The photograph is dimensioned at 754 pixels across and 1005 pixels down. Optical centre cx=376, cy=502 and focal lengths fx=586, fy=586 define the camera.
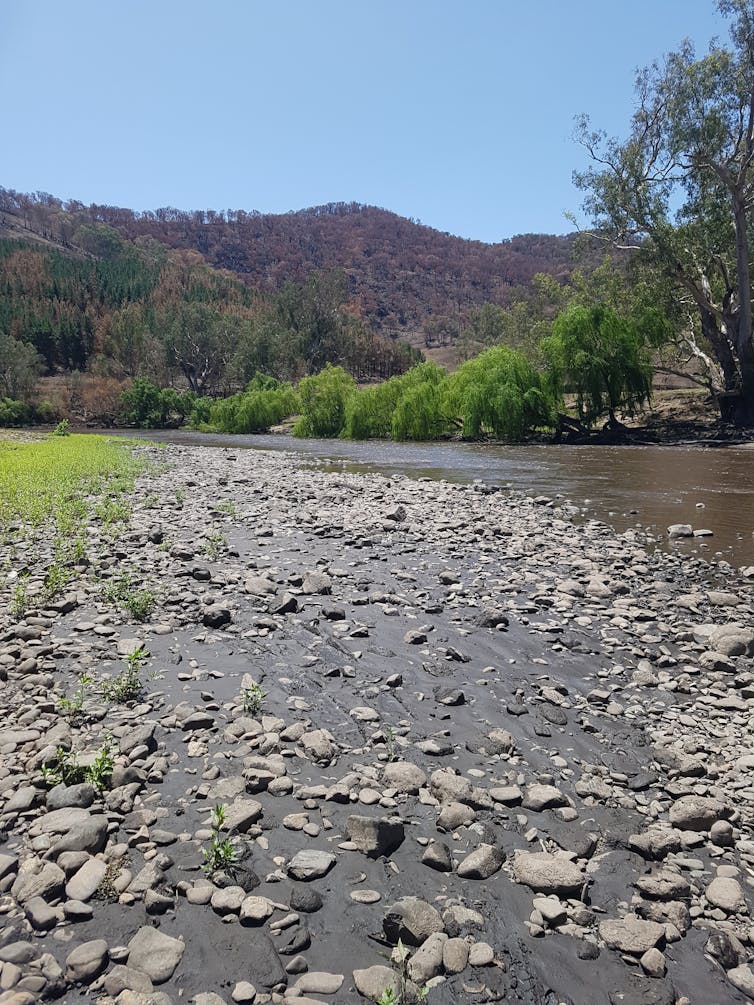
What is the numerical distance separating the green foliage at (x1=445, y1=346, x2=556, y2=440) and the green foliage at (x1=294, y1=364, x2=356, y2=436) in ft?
67.2

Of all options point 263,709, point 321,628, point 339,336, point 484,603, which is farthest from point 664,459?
point 339,336

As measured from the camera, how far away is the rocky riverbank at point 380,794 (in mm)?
3094

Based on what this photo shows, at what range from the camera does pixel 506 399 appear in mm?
43000

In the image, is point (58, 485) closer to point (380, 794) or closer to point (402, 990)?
point (380, 794)

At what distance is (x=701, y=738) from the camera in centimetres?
520

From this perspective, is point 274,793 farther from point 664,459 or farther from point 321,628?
point 664,459

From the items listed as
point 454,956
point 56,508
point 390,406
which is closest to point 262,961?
point 454,956

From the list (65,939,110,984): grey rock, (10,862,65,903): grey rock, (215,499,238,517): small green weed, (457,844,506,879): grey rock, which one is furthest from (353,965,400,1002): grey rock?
(215,499,238,517): small green weed

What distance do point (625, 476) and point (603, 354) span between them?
20.8 meters

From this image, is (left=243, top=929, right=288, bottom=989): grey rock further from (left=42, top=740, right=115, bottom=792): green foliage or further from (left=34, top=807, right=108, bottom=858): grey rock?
(left=42, top=740, right=115, bottom=792): green foliage

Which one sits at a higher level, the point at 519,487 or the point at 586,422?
the point at 586,422

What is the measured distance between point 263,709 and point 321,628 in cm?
220

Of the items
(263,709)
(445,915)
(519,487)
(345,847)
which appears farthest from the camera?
(519,487)

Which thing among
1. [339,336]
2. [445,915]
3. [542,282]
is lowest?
[445,915]
